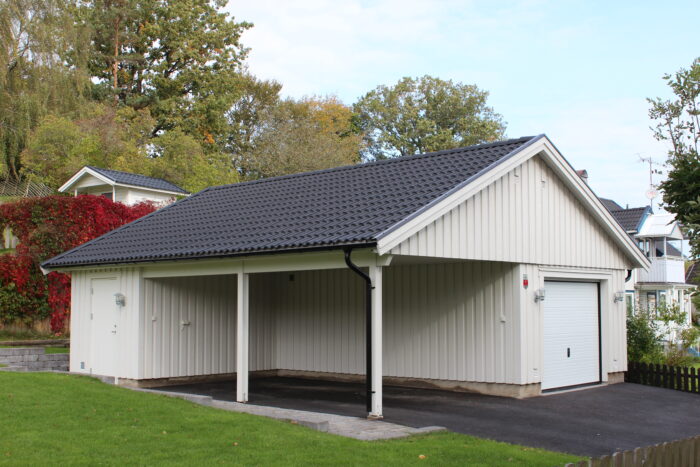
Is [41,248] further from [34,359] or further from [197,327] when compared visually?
[197,327]

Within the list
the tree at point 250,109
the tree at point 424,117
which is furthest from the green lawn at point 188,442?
the tree at point 424,117

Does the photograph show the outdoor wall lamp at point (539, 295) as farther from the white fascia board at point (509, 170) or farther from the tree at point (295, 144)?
the tree at point (295, 144)

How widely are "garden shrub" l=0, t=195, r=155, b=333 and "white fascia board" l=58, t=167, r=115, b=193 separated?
205 inches

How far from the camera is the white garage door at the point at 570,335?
14594 mm

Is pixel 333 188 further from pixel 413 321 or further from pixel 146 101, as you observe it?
pixel 146 101

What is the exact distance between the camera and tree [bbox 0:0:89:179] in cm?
3089

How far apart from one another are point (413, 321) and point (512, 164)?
394 cm

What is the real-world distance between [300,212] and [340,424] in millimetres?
5107

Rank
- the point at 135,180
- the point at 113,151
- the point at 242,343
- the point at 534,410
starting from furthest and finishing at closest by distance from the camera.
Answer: the point at 113,151, the point at 135,180, the point at 242,343, the point at 534,410

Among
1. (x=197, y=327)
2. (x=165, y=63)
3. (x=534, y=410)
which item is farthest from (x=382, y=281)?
(x=165, y=63)

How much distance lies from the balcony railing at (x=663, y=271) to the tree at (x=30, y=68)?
28293 mm

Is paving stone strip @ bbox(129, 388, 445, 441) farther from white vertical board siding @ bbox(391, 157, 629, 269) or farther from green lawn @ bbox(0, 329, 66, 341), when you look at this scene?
green lawn @ bbox(0, 329, 66, 341)

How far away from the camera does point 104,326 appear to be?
52.4ft

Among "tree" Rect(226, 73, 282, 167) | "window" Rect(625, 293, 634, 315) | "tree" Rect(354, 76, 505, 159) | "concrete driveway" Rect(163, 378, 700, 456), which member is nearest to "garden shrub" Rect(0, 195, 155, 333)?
"concrete driveway" Rect(163, 378, 700, 456)
